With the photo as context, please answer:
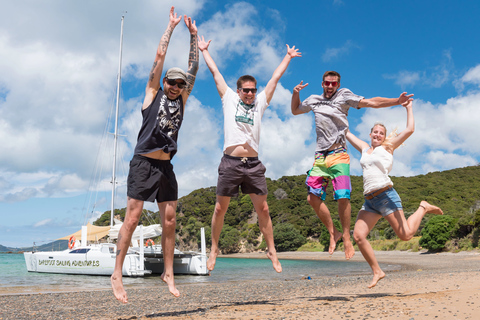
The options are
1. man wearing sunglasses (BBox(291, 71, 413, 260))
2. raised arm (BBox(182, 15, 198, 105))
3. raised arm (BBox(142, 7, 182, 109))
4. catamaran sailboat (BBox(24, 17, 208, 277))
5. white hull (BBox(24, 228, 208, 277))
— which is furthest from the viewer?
catamaran sailboat (BBox(24, 17, 208, 277))

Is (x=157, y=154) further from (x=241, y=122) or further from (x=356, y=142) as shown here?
(x=356, y=142)

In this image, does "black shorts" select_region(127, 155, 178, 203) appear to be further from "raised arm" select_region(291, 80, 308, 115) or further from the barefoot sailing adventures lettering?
the barefoot sailing adventures lettering

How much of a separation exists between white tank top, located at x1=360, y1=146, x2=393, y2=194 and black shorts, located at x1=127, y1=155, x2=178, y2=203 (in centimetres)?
342

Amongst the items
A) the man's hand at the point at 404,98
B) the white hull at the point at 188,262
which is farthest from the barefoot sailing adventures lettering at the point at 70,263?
the man's hand at the point at 404,98

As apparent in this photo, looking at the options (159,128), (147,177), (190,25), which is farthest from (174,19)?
(147,177)

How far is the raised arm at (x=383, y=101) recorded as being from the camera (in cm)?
681

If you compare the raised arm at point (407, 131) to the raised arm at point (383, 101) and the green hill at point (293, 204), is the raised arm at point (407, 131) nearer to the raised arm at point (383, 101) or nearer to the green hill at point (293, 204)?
the raised arm at point (383, 101)

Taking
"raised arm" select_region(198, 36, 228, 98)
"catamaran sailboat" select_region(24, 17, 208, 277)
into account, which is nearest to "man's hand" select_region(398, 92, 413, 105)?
"raised arm" select_region(198, 36, 228, 98)

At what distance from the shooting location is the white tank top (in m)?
6.64

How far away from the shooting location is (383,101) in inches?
269

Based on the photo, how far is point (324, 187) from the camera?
6996mm

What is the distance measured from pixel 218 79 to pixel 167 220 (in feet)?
8.23

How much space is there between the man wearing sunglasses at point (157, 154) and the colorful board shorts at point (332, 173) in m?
2.51

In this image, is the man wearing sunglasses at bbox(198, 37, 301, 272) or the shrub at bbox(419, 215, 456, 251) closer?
the man wearing sunglasses at bbox(198, 37, 301, 272)
